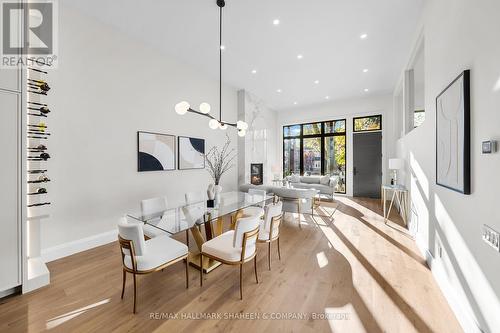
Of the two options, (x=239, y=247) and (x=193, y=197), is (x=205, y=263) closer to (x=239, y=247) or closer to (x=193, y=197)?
(x=239, y=247)

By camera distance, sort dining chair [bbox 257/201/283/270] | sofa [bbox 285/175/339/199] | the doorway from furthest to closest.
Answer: the doorway
sofa [bbox 285/175/339/199]
dining chair [bbox 257/201/283/270]

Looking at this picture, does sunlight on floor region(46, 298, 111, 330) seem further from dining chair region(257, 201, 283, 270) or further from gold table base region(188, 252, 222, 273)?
dining chair region(257, 201, 283, 270)

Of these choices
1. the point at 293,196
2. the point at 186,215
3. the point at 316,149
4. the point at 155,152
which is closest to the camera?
the point at 186,215

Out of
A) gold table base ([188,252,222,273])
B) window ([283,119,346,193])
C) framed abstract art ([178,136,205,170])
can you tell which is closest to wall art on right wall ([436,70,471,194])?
gold table base ([188,252,222,273])

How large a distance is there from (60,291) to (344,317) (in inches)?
114

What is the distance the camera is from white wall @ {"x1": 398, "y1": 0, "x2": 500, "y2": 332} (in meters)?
1.35

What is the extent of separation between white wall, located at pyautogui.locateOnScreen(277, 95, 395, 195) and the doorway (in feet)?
0.49

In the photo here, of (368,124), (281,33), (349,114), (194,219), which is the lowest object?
(194,219)

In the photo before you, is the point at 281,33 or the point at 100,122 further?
the point at 281,33

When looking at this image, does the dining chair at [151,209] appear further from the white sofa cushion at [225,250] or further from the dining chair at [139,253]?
the white sofa cushion at [225,250]

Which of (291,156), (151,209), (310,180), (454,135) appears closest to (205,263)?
(151,209)

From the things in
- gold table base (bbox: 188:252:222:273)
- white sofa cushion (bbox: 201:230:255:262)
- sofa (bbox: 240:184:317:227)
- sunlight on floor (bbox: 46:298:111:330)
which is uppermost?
sofa (bbox: 240:184:317:227)

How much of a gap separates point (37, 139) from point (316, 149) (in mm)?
7860

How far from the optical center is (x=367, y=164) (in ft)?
23.9
